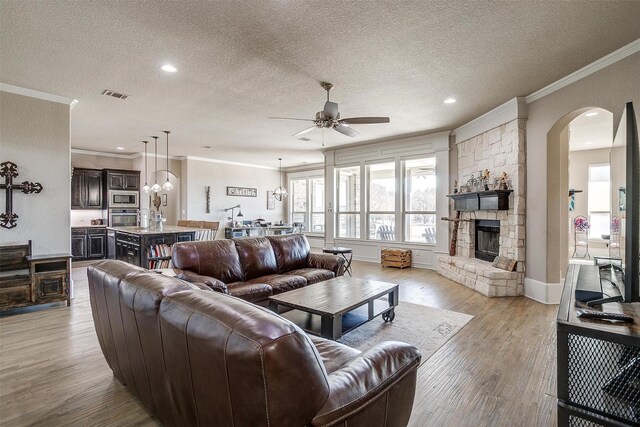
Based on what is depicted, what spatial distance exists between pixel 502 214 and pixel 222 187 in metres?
7.63

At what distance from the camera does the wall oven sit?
8188 mm

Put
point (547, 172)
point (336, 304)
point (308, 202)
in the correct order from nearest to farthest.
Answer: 1. point (336, 304)
2. point (547, 172)
3. point (308, 202)

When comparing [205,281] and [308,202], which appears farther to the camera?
[308,202]

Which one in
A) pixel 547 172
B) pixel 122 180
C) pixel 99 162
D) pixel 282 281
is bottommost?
pixel 282 281

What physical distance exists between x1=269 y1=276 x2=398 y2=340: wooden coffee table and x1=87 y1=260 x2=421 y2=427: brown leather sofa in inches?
37.6

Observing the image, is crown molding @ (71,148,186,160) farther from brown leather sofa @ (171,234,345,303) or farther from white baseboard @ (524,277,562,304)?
white baseboard @ (524,277,562,304)

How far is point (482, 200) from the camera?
5105mm

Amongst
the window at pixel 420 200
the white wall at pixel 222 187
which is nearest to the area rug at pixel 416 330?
the window at pixel 420 200

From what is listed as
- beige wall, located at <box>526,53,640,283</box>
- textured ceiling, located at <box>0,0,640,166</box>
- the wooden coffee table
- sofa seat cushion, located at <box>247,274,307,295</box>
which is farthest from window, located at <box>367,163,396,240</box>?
sofa seat cushion, located at <box>247,274,307,295</box>

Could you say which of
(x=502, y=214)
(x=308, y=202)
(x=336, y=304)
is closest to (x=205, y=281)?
(x=336, y=304)

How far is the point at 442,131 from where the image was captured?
20.8 feet

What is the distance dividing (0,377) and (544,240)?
5.99 meters

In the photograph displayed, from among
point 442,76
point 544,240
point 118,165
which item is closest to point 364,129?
point 442,76

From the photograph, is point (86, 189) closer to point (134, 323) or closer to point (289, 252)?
point (289, 252)
